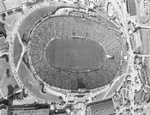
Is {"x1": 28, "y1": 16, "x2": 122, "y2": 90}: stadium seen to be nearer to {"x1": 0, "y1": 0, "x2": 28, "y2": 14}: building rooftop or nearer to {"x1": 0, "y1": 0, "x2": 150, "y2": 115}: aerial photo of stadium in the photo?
{"x1": 0, "y1": 0, "x2": 150, "y2": 115}: aerial photo of stadium

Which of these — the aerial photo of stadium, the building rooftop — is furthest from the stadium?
the building rooftop

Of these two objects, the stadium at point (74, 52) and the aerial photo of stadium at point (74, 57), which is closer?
the aerial photo of stadium at point (74, 57)

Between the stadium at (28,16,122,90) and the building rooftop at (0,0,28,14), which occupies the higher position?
the building rooftop at (0,0,28,14)

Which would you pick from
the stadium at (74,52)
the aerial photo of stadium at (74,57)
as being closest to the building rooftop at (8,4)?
the aerial photo of stadium at (74,57)

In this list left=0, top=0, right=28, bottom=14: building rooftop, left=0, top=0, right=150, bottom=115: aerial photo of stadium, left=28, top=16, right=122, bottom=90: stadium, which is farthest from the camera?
left=28, top=16, right=122, bottom=90: stadium

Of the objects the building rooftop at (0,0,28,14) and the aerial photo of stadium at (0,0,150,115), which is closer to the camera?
the building rooftop at (0,0,28,14)

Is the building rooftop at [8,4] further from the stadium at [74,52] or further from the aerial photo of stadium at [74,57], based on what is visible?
the stadium at [74,52]

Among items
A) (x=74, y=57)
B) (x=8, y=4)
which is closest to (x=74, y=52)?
(x=74, y=57)

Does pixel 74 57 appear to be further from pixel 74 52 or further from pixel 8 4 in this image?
pixel 8 4

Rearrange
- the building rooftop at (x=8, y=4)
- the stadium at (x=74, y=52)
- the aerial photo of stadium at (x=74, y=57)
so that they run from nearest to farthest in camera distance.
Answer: the building rooftop at (x=8, y=4), the aerial photo of stadium at (x=74, y=57), the stadium at (x=74, y=52)

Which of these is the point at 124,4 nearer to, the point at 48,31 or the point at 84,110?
the point at 48,31

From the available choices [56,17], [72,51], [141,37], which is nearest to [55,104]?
[72,51]
